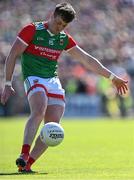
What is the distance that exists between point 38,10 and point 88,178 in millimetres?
12613

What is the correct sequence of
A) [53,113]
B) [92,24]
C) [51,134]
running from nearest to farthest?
[51,134]
[53,113]
[92,24]

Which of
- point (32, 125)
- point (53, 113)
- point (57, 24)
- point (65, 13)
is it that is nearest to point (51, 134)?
point (32, 125)

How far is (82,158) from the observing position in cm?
1379

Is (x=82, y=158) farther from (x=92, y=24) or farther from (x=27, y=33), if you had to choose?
(x=92, y=24)

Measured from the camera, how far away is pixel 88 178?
970cm

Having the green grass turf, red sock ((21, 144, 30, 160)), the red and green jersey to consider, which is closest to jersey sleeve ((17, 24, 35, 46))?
the red and green jersey

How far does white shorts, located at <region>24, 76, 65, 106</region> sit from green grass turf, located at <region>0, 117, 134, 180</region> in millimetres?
1001

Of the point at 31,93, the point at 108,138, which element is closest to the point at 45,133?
the point at 31,93

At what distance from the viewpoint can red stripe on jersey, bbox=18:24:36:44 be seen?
35.7 ft

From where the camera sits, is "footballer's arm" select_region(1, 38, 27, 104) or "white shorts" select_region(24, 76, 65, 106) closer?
"footballer's arm" select_region(1, 38, 27, 104)

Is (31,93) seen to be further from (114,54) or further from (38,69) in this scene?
(114,54)

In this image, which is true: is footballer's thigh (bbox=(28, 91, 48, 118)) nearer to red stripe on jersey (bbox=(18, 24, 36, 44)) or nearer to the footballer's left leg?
the footballer's left leg

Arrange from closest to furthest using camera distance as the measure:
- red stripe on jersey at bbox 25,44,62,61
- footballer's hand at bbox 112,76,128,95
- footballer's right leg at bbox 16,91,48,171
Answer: footballer's right leg at bbox 16,91,48,171 → red stripe on jersey at bbox 25,44,62,61 → footballer's hand at bbox 112,76,128,95

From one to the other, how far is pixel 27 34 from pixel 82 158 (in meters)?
3.57
